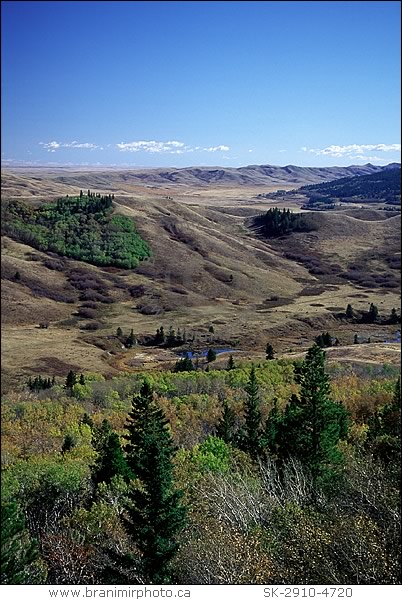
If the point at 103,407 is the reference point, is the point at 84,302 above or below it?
above

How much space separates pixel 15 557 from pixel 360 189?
2154cm

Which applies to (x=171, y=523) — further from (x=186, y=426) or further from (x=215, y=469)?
(x=186, y=426)

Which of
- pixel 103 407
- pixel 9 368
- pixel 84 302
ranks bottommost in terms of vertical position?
pixel 103 407

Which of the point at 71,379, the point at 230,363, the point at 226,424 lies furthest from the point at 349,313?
the point at 71,379

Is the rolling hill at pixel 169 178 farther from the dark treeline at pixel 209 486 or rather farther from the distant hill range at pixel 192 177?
the dark treeline at pixel 209 486

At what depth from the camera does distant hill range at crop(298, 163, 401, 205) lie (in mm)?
20594

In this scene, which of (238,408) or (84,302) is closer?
(84,302)

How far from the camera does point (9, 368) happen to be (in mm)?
9000

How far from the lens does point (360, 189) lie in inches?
936

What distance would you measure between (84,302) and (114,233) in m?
4.22

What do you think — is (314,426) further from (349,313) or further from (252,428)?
(349,313)

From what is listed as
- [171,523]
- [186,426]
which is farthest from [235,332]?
[171,523]
